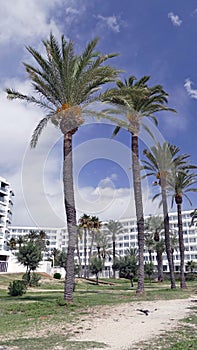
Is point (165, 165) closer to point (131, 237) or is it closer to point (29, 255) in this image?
point (29, 255)

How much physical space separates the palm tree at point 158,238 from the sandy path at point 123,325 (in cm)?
5143

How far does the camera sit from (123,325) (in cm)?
1048

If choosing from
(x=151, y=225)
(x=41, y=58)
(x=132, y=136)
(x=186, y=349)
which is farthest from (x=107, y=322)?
(x=151, y=225)

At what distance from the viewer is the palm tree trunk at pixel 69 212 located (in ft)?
52.0

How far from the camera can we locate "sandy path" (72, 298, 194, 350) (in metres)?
8.58

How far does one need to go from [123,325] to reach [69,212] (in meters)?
7.38

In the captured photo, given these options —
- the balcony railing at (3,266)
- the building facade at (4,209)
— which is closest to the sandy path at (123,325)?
the balcony railing at (3,266)

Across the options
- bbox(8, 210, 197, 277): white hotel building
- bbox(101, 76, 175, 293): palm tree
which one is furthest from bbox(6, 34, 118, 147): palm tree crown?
bbox(8, 210, 197, 277): white hotel building

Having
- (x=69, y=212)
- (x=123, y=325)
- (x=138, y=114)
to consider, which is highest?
(x=138, y=114)

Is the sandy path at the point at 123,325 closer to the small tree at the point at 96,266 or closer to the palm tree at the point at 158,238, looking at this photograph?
the small tree at the point at 96,266

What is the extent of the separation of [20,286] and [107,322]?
12775mm

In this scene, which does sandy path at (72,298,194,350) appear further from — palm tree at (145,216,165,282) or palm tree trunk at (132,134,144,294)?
palm tree at (145,216,165,282)

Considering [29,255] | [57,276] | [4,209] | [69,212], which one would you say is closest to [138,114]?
[69,212]

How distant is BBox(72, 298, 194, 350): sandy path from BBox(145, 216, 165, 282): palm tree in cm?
5143
